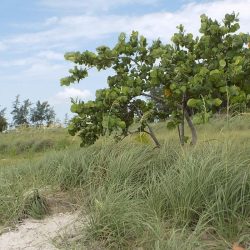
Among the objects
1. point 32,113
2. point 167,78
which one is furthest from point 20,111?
point 167,78

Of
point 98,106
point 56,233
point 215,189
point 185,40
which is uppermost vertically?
point 185,40

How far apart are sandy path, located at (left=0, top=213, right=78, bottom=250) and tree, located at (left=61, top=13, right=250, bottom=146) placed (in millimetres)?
1751

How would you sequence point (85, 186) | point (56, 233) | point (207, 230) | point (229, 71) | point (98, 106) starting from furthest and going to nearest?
1. point (98, 106)
2. point (229, 71)
3. point (85, 186)
4. point (56, 233)
5. point (207, 230)

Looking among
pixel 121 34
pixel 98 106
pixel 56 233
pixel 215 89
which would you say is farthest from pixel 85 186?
pixel 121 34

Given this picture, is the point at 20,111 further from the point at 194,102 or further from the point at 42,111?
the point at 194,102

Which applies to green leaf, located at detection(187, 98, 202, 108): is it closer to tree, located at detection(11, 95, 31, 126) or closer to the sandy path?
the sandy path

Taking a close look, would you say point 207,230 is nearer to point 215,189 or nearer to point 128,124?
point 215,189

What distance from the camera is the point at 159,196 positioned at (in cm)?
473

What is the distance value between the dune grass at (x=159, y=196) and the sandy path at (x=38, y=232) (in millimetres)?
230

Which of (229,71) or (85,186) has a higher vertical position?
(229,71)

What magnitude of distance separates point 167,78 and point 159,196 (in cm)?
248

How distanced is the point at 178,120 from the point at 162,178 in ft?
7.16

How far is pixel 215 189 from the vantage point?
446 centimetres

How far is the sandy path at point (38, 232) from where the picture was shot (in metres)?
4.73
